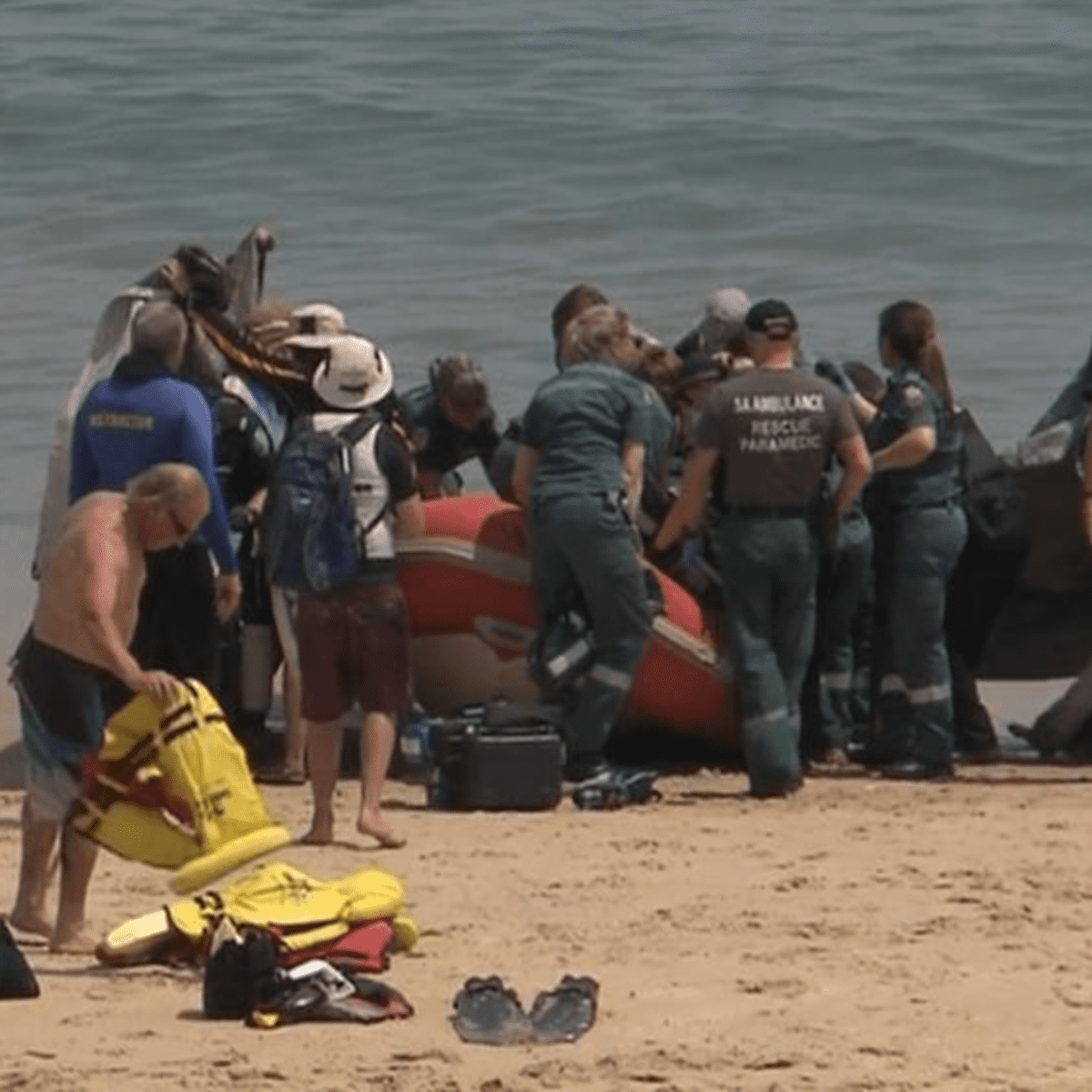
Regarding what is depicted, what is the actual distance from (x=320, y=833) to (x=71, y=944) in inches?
65.2

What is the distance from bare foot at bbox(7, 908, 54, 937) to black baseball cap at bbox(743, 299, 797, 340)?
10.4ft

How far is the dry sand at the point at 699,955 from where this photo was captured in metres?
8.81

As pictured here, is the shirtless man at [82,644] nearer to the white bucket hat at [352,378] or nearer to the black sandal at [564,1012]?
the black sandal at [564,1012]

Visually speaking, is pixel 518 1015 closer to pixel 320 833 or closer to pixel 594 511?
pixel 320 833

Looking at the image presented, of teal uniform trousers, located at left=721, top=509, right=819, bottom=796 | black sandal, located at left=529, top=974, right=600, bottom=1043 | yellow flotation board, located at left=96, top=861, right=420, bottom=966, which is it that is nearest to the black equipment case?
teal uniform trousers, located at left=721, top=509, right=819, bottom=796

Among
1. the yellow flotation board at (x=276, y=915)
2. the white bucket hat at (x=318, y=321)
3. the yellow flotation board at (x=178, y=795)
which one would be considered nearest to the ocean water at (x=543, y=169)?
the white bucket hat at (x=318, y=321)

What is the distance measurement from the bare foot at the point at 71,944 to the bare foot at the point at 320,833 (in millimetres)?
1592

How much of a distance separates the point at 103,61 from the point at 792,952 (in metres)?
19.5

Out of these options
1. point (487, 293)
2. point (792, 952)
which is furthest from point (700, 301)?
point (792, 952)

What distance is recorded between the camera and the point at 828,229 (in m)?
23.1

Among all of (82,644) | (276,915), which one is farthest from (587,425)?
(276,915)

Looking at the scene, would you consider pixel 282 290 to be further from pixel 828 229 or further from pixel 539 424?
pixel 539 424

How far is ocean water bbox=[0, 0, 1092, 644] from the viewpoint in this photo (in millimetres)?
20391

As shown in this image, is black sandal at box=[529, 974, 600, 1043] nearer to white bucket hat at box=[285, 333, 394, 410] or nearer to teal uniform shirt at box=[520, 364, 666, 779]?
white bucket hat at box=[285, 333, 394, 410]
